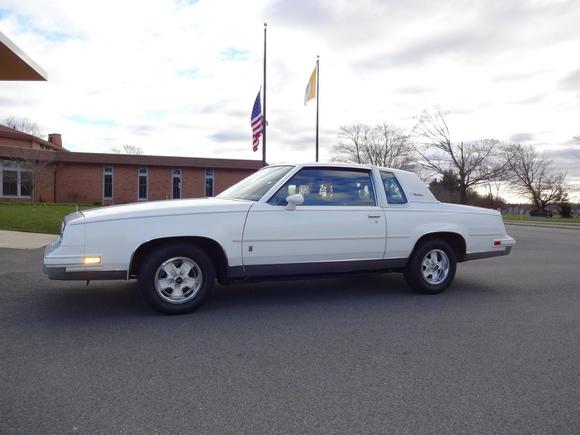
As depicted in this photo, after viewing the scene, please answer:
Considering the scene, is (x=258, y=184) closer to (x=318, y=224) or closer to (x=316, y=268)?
(x=318, y=224)

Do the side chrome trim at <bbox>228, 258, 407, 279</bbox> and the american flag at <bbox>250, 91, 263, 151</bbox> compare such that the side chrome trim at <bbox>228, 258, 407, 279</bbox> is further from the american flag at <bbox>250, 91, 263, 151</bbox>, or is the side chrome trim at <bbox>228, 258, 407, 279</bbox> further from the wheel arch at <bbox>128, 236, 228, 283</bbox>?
the american flag at <bbox>250, 91, 263, 151</bbox>

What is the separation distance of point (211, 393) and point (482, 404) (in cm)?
180

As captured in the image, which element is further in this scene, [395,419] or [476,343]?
[476,343]

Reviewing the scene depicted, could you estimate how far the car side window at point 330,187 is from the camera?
5.68 meters

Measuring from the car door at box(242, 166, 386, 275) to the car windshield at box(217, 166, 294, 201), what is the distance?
8.6 inches

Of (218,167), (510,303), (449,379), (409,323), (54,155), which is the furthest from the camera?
(218,167)

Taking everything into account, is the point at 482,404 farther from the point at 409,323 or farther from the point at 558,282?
the point at 558,282

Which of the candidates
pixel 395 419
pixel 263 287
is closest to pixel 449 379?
pixel 395 419

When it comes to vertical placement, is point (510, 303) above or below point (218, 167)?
below

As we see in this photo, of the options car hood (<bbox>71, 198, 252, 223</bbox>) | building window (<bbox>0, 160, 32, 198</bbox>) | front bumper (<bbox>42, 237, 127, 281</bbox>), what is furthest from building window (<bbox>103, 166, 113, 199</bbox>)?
front bumper (<bbox>42, 237, 127, 281</bbox>)

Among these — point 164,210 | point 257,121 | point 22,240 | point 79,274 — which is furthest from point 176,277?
point 257,121

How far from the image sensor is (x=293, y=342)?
14.2 ft

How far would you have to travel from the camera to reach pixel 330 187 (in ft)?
19.4

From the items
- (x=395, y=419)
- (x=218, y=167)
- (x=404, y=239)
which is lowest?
(x=395, y=419)
